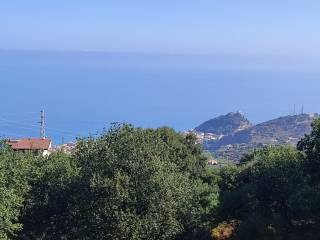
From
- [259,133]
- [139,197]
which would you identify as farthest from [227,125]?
[139,197]

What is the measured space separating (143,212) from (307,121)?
158 meters

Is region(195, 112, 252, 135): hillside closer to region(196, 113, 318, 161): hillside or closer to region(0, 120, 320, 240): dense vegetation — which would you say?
region(196, 113, 318, 161): hillside

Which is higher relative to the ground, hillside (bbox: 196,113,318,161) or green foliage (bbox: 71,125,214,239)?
hillside (bbox: 196,113,318,161)

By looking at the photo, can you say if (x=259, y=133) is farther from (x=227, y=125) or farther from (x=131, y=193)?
(x=131, y=193)

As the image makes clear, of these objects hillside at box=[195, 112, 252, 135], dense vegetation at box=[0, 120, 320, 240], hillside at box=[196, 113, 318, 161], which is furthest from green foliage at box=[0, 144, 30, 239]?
hillside at box=[195, 112, 252, 135]

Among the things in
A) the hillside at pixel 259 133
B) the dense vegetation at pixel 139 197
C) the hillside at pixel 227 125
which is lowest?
the dense vegetation at pixel 139 197

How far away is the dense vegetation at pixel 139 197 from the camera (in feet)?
63.9

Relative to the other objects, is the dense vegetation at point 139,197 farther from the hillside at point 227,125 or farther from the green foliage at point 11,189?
the hillside at point 227,125

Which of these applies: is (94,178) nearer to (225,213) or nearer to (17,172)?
(17,172)

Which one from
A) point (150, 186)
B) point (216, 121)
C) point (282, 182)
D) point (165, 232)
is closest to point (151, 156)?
point (150, 186)

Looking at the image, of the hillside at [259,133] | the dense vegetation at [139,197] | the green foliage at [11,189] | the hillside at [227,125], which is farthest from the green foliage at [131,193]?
the hillside at [227,125]

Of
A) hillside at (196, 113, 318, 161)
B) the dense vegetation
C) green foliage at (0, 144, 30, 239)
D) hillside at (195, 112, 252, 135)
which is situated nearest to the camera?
green foliage at (0, 144, 30, 239)

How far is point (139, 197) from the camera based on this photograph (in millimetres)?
19562

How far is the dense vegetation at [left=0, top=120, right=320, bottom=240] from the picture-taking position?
767 inches
